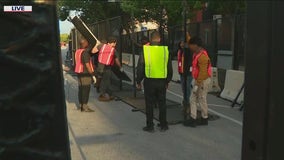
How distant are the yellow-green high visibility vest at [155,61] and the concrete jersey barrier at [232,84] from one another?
460cm

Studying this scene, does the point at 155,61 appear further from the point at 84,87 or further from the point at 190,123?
the point at 84,87

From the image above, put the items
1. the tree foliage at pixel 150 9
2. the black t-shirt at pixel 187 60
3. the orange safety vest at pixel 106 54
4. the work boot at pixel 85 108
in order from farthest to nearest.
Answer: the tree foliage at pixel 150 9, the orange safety vest at pixel 106 54, the work boot at pixel 85 108, the black t-shirt at pixel 187 60

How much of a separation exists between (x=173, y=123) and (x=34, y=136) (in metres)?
7.77

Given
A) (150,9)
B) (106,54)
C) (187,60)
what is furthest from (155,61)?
(150,9)

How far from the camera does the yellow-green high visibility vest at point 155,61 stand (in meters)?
8.74

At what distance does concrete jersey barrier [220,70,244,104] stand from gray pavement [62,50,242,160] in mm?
1406

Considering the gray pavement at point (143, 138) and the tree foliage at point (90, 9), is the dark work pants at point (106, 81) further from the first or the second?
the tree foliage at point (90, 9)

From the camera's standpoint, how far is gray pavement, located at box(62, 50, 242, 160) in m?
7.09

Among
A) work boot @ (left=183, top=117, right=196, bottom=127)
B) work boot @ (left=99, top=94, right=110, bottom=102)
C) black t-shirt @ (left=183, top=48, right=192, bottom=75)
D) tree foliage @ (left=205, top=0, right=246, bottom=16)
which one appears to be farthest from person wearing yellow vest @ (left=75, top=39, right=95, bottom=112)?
tree foliage @ (left=205, top=0, right=246, bottom=16)

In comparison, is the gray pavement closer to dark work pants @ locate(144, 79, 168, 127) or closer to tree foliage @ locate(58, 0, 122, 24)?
dark work pants @ locate(144, 79, 168, 127)

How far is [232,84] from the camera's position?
13.3 m

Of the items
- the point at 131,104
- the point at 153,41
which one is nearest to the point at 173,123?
the point at 153,41

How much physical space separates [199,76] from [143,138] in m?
1.83

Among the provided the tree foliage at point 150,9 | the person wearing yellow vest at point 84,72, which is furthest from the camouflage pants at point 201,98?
the tree foliage at point 150,9
